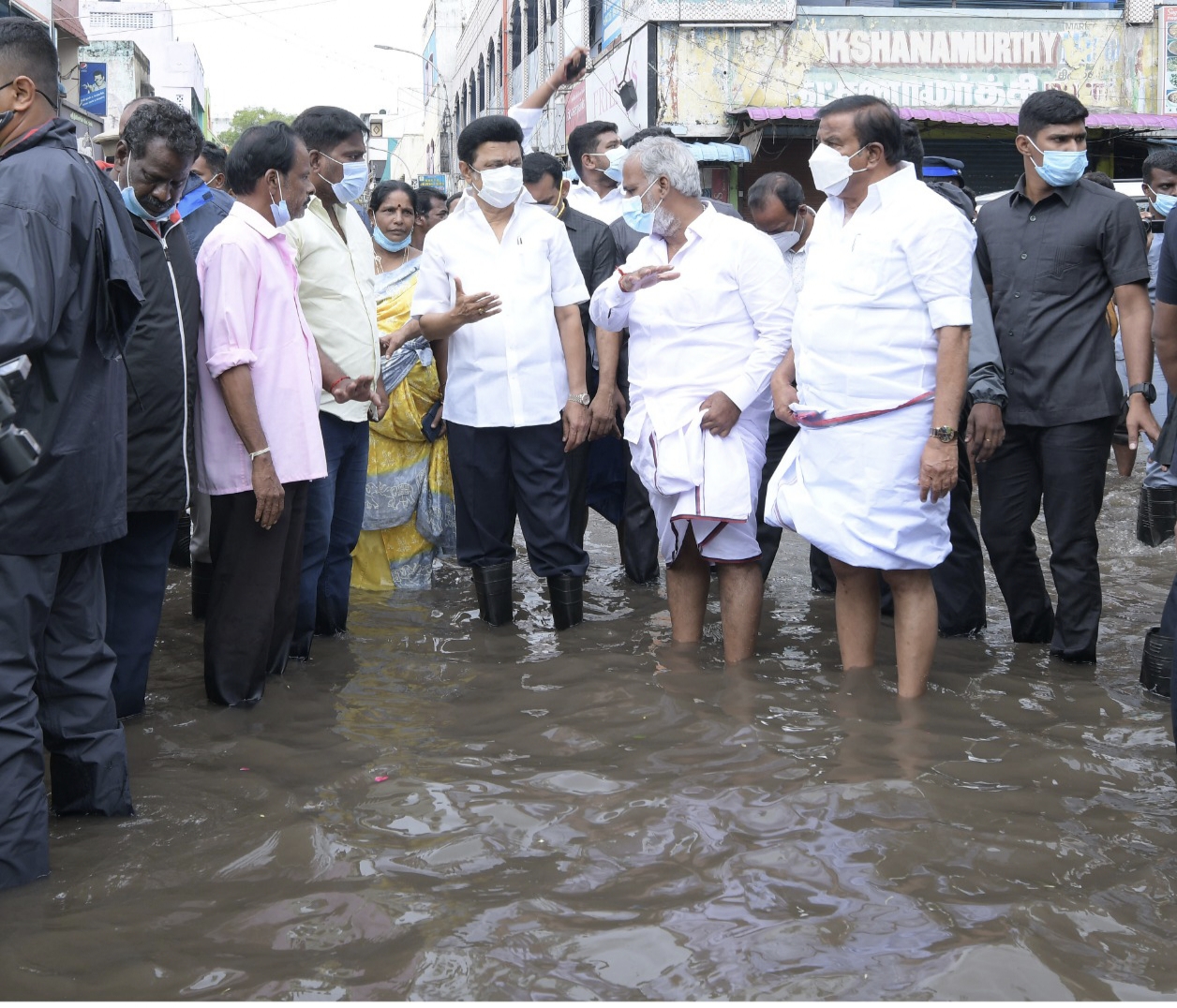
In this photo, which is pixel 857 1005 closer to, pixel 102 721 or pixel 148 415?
pixel 102 721

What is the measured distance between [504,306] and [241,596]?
164 centimetres

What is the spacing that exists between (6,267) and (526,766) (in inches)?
73.0

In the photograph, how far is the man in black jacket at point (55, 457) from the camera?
283 cm

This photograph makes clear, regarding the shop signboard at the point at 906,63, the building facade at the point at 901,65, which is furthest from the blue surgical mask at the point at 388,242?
the shop signboard at the point at 906,63

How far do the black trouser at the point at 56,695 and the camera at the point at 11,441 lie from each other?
490 mm

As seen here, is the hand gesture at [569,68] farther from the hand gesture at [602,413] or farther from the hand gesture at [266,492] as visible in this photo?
the hand gesture at [266,492]

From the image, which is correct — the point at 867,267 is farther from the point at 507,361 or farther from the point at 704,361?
the point at 507,361

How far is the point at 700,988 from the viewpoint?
240 centimetres

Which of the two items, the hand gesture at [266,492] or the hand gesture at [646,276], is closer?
the hand gesture at [266,492]

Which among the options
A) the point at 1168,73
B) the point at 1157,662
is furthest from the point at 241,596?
the point at 1168,73

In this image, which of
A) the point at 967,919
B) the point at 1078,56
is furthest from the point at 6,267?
the point at 1078,56

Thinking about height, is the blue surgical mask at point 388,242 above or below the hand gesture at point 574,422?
above

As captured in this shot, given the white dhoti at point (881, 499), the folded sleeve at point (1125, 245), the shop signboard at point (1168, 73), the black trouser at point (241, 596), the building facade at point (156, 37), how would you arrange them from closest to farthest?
the white dhoti at point (881, 499) → the black trouser at point (241, 596) → the folded sleeve at point (1125, 245) → the shop signboard at point (1168, 73) → the building facade at point (156, 37)

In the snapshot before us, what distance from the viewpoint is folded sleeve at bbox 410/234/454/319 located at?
16.9 ft
